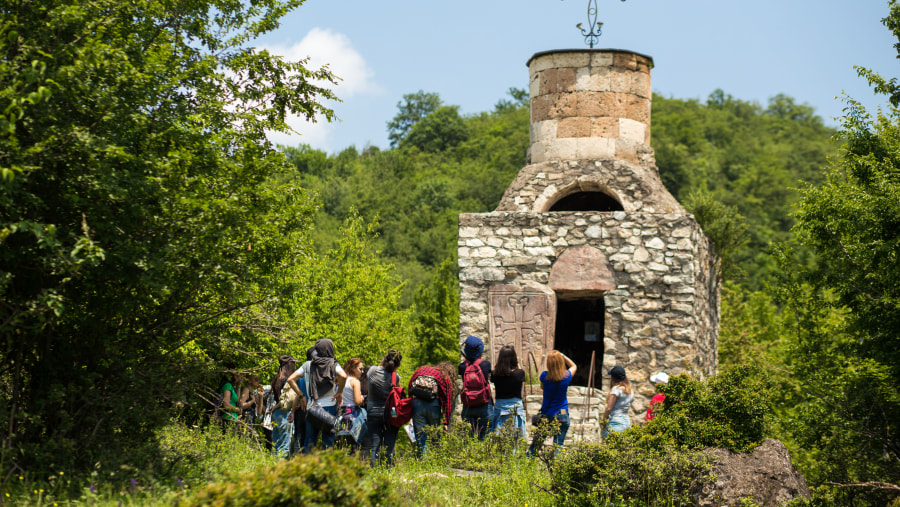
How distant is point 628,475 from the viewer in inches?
206

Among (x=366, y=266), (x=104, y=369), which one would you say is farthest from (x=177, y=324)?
(x=366, y=266)

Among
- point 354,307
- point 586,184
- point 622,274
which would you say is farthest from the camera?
point 354,307

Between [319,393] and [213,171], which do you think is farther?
[319,393]

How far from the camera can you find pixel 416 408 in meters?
6.93

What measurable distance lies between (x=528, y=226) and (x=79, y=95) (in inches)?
213

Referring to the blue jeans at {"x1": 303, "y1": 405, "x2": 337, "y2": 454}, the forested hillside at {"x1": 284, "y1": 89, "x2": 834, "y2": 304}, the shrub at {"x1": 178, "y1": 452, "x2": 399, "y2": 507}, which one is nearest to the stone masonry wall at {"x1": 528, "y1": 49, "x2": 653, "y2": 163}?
the blue jeans at {"x1": 303, "y1": 405, "x2": 337, "y2": 454}

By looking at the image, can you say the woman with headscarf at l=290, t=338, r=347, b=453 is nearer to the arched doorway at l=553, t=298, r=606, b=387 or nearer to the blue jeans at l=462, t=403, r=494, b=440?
the blue jeans at l=462, t=403, r=494, b=440

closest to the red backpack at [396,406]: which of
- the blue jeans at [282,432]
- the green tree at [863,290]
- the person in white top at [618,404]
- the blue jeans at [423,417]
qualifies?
the blue jeans at [423,417]

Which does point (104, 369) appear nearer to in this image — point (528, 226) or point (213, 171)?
point (213, 171)

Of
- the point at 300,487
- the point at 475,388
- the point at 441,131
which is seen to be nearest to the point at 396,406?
the point at 475,388

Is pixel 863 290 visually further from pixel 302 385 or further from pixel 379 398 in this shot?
pixel 302 385

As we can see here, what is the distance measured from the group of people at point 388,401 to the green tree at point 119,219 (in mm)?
968

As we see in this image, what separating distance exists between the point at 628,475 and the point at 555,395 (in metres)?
1.92

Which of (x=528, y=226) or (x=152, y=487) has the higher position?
(x=528, y=226)
